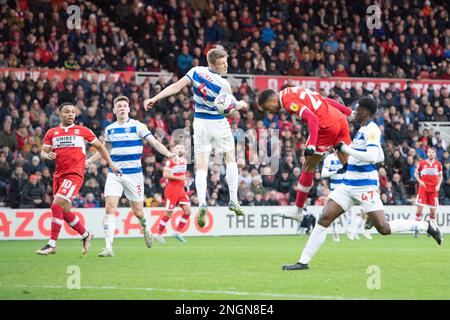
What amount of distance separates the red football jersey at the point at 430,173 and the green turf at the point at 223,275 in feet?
27.4

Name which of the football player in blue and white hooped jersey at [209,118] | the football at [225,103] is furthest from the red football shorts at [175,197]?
the football at [225,103]

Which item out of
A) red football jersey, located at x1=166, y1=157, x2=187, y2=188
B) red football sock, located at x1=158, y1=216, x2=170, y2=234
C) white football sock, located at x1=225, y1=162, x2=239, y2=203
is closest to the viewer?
white football sock, located at x1=225, y1=162, x2=239, y2=203

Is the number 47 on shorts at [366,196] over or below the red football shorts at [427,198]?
over

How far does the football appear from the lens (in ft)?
43.7

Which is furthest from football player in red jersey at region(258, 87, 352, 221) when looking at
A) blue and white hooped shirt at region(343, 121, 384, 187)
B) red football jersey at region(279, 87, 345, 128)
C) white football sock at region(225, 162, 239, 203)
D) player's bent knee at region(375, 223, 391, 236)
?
player's bent knee at region(375, 223, 391, 236)

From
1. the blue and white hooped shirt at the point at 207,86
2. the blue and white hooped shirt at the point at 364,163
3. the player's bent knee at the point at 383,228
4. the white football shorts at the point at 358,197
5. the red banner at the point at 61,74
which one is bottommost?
the player's bent knee at the point at 383,228

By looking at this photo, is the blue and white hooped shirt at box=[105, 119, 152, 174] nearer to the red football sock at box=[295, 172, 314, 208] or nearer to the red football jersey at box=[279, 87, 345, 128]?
the red football sock at box=[295, 172, 314, 208]

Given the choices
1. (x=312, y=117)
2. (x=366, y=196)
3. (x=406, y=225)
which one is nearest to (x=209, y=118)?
(x=312, y=117)

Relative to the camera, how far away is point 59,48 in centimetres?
2730

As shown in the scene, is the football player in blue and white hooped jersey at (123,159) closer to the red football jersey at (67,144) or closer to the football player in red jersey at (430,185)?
the red football jersey at (67,144)

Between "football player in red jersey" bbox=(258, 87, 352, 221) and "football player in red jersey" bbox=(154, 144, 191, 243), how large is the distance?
27.7 feet

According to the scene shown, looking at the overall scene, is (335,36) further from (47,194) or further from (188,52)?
(47,194)

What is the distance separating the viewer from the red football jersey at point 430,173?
2573 centimetres
